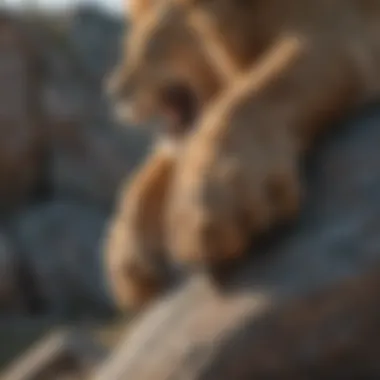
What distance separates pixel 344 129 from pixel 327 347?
0.35 metres

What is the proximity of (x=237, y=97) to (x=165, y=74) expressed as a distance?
0.17 m

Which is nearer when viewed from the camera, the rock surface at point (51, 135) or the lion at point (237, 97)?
the lion at point (237, 97)

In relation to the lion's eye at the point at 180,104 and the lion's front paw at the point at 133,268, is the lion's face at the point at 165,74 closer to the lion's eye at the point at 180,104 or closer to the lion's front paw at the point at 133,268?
the lion's eye at the point at 180,104

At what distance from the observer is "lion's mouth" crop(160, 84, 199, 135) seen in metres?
1.49

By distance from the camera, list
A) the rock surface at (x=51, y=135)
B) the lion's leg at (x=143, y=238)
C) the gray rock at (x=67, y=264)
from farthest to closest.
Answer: the rock surface at (x=51, y=135) → the gray rock at (x=67, y=264) → the lion's leg at (x=143, y=238)

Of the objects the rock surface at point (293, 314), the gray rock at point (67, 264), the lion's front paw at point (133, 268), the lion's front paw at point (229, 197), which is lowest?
the rock surface at point (293, 314)

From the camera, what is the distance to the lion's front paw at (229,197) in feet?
3.87

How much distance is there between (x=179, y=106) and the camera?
4.97 feet

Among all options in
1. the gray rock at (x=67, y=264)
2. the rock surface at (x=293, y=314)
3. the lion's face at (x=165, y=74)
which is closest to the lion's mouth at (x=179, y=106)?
the lion's face at (x=165, y=74)

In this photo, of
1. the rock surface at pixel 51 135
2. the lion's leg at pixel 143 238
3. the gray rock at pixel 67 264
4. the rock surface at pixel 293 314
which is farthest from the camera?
the rock surface at pixel 51 135

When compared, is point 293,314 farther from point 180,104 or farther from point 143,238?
point 180,104

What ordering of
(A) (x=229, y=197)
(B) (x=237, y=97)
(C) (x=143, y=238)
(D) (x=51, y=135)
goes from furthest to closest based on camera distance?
(D) (x=51, y=135)
(C) (x=143, y=238)
(B) (x=237, y=97)
(A) (x=229, y=197)

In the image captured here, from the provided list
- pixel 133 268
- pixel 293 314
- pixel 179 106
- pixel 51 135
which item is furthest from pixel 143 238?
pixel 51 135

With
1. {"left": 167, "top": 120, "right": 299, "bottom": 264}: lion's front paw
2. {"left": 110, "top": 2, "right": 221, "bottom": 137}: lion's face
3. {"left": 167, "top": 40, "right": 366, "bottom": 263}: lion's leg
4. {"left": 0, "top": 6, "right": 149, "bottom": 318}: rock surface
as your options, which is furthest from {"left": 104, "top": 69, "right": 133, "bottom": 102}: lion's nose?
{"left": 0, "top": 6, "right": 149, "bottom": 318}: rock surface
